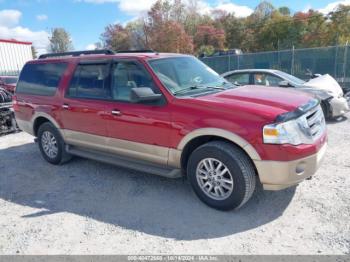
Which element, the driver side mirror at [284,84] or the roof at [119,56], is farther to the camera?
the driver side mirror at [284,84]

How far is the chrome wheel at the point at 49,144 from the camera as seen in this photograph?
558 centimetres

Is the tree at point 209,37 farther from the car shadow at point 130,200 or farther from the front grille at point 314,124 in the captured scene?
the front grille at point 314,124

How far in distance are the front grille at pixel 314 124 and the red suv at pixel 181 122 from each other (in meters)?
0.02

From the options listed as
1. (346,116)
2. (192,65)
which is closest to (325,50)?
(346,116)

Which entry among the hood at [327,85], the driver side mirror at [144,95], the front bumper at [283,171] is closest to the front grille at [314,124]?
the front bumper at [283,171]

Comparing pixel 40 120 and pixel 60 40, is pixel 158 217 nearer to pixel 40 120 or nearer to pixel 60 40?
pixel 40 120

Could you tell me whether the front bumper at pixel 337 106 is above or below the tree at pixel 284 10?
below

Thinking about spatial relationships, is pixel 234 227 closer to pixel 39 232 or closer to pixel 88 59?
pixel 39 232

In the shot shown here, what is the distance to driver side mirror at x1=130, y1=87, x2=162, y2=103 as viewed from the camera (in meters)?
3.76

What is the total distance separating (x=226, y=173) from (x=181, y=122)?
80 centimetres

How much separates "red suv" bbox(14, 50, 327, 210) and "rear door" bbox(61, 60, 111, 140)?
0.02m

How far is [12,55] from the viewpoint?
115ft

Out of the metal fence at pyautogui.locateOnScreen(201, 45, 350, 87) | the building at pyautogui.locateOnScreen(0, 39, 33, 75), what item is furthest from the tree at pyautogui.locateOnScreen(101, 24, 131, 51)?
the metal fence at pyautogui.locateOnScreen(201, 45, 350, 87)

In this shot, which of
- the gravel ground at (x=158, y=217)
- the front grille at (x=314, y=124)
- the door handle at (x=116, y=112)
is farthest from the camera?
the door handle at (x=116, y=112)
